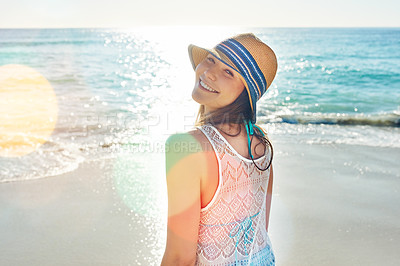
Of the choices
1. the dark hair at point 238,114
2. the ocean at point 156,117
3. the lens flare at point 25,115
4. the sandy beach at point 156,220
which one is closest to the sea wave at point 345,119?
the ocean at point 156,117

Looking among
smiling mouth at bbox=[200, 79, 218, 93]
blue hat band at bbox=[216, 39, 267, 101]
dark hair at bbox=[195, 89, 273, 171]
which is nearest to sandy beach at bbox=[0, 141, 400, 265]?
dark hair at bbox=[195, 89, 273, 171]

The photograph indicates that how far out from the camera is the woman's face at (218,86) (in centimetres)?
169

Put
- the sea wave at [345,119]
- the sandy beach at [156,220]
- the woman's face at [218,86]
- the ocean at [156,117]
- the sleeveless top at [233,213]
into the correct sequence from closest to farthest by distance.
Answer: the sleeveless top at [233,213] < the woman's face at [218,86] < the sandy beach at [156,220] < the ocean at [156,117] < the sea wave at [345,119]

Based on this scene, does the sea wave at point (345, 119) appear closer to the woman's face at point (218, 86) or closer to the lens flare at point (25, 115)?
the lens flare at point (25, 115)

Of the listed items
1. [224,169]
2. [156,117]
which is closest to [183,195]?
[224,169]

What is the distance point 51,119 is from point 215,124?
908cm

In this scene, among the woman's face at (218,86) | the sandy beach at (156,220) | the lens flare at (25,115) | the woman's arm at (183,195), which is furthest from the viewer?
the lens flare at (25,115)

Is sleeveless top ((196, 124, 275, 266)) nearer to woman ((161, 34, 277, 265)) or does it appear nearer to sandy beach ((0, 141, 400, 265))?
woman ((161, 34, 277, 265))

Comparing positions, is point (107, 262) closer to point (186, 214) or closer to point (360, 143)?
point (186, 214)

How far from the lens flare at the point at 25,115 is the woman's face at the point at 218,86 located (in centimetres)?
574

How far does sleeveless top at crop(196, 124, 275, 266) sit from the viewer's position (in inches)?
61.6

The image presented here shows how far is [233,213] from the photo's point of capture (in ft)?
5.36

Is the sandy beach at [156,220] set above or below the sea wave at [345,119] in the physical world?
above

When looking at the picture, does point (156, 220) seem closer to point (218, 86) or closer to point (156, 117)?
point (218, 86)
